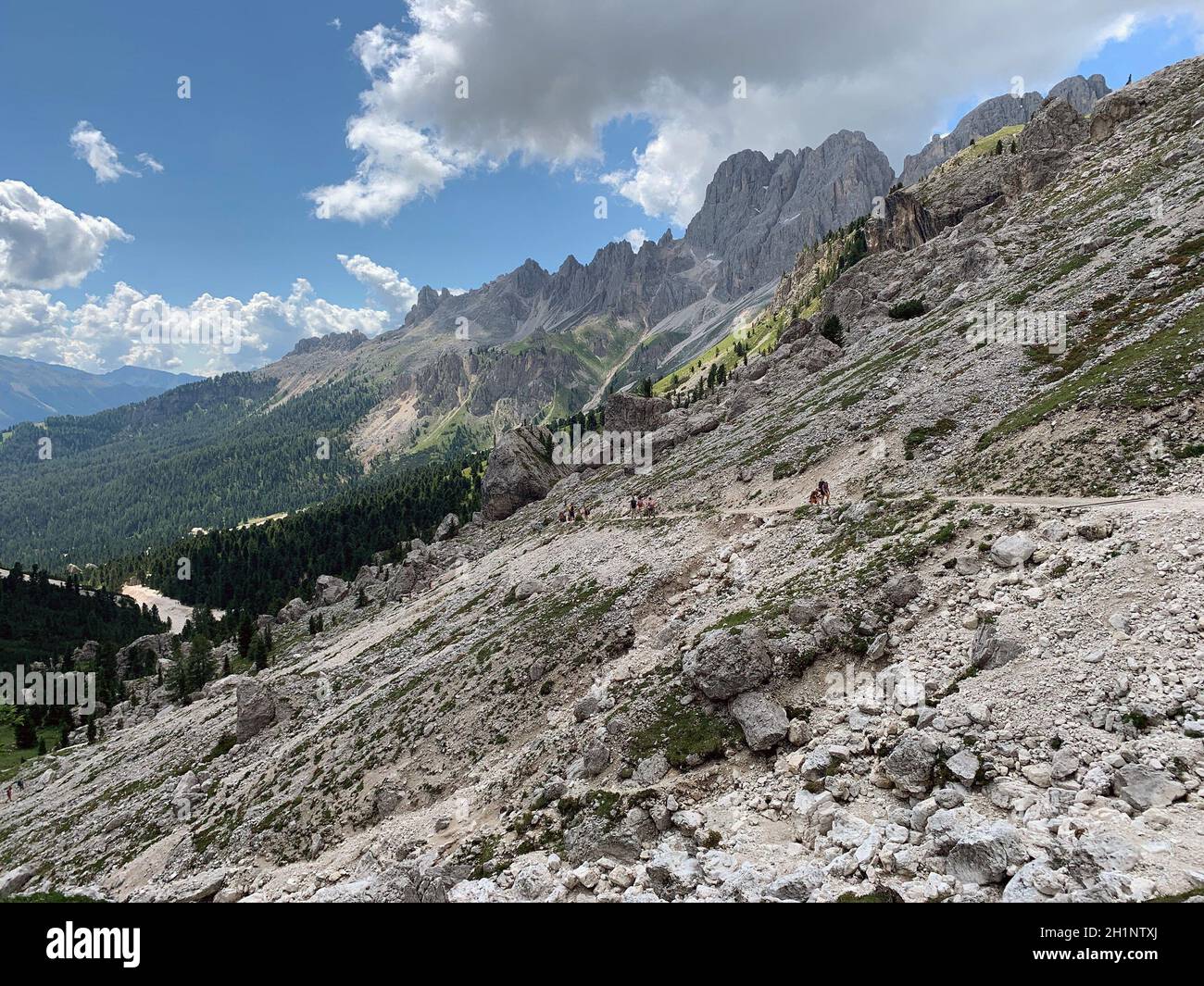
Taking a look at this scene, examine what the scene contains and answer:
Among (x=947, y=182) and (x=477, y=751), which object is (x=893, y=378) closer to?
(x=477, y=751)

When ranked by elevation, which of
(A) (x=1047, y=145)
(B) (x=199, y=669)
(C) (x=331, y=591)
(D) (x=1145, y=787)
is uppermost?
(A) (x=1047, y=145)

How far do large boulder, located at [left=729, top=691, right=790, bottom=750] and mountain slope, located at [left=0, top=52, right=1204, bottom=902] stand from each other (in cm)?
14

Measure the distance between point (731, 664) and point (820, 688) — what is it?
3.36 m

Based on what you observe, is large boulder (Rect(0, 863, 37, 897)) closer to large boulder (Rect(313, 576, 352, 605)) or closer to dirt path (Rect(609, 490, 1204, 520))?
dirt path (Rect(609, 490, 1204, 520))

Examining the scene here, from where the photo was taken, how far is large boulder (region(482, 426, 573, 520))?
103125 millimetres

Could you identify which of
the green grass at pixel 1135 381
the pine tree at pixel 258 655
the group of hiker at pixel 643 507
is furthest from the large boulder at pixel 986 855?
the pine tree at pixel 258 655

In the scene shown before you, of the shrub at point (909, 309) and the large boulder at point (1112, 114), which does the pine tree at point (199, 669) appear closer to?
the shrub at point (909, 309)

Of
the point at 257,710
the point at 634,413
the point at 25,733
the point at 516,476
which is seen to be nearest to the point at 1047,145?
the point at 634,413

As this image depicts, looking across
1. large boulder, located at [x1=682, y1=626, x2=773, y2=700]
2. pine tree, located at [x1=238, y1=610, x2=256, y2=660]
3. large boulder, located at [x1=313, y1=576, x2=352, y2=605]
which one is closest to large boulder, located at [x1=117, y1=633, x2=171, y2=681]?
pine tree, located at [x1=238, y1=610, x2=256, y2=660]

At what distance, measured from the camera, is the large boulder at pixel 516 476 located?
103m

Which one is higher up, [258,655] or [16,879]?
[258,655]

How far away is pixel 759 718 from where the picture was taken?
20.4 m

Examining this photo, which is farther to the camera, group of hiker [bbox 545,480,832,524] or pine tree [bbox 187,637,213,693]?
pine tree [bbox 187,637,213,693]

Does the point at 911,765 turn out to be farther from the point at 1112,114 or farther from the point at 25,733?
the point at 25,733
